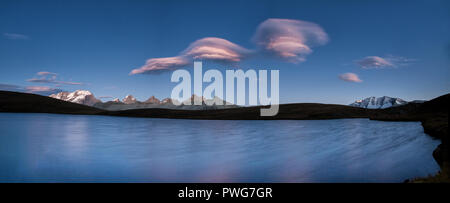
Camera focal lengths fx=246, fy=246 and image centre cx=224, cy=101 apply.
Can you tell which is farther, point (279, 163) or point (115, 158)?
point (115, 158)

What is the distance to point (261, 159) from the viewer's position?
2253 centimetres

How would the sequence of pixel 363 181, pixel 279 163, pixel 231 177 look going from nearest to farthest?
pixel 363 181
pixel 231 177
pixel 279 163

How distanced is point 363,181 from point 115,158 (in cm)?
2092
